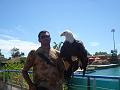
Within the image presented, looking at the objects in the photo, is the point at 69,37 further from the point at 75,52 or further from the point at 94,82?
the point at 94,82

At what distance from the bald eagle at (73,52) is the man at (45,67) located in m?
0.31

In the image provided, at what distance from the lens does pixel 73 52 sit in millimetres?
5379

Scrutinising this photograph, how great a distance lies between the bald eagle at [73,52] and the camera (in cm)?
535

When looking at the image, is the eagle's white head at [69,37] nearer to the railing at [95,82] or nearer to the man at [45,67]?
the man at [45,67]

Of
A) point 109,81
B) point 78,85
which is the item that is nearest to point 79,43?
point 109,81

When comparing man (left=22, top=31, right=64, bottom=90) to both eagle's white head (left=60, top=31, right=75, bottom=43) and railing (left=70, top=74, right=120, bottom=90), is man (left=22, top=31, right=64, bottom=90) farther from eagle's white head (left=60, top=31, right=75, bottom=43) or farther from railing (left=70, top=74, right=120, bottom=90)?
railing (left=70, top=74, right=120, bottom=90)

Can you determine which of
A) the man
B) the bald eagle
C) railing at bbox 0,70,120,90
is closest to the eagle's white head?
the bald eagle

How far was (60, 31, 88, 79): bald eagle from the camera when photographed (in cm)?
535

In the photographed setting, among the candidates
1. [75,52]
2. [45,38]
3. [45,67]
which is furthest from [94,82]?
[45,38]

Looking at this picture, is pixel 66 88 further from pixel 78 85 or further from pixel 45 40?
pixel 45 40

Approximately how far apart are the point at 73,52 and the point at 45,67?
23.8 inches

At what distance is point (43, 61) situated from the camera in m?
5.06

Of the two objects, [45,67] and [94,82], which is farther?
[94,82]

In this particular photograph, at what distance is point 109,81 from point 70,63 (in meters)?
0.86
